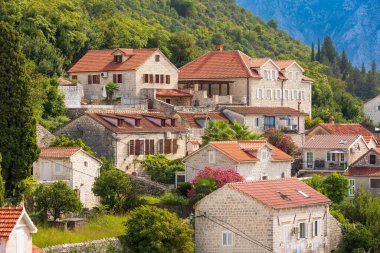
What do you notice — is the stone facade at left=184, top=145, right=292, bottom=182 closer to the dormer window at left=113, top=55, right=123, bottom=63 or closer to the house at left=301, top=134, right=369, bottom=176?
the house at left=301, top=134, right=369, bottom=176

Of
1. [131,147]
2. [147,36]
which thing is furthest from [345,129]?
[147,36]

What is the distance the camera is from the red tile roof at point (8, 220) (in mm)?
39750

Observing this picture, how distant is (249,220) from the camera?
56.0 m

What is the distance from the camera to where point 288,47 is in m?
153

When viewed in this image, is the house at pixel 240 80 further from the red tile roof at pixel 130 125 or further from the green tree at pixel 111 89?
the red tile roof at pixel 130 125

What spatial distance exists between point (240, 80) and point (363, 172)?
20289 mm

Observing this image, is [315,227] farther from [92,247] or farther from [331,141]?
[331,141]

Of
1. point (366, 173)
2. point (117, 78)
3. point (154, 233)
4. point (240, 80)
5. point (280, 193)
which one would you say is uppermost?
point (117, 78)

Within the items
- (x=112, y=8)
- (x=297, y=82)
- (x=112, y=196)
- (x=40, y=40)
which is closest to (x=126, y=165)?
(x=112, y=196)

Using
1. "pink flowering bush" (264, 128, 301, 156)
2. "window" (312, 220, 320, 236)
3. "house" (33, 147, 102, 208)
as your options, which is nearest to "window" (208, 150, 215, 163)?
"house" (33, 147, 102, 208)

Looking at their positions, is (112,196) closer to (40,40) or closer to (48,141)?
(48,141)

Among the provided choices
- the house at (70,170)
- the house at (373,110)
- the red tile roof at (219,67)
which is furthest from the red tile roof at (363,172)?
the house at (373,110)

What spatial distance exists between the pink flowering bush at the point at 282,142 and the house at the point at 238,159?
31.7 feet

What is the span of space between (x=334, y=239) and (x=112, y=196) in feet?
38.1
